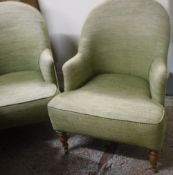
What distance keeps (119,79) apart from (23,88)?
64 centimetres

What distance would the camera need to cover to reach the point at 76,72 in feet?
5.47

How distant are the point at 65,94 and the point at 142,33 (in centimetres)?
62

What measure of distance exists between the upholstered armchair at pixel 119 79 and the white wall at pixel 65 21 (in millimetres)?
351

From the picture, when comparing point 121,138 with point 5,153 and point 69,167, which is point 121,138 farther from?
point 5,153

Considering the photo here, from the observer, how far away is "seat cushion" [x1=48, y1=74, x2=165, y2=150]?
52.4 inches

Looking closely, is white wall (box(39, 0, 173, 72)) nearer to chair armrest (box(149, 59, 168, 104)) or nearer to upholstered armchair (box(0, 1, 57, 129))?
upholstered armchair (box(0, 1, 57, 129))

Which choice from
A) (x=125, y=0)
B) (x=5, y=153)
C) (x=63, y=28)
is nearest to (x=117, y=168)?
(x=5, y=153)

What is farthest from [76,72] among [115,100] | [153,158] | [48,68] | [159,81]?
[153,158]

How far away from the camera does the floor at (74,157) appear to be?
157 cm

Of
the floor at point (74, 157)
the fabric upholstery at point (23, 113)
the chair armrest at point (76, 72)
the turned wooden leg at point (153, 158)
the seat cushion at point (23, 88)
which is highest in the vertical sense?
the chair armrest at point (76, 72)

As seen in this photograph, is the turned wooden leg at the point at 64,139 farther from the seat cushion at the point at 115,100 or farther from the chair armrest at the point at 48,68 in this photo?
the chair armrest at the point at 48,68

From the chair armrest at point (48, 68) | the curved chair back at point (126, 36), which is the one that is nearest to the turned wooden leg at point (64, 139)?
the chair armrest at point (48, 68)

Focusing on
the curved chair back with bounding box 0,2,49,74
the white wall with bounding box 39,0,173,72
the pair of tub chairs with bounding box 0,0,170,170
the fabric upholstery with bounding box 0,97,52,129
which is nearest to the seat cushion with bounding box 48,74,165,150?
the pair of tub chairs with bounding box 0,0,170,170

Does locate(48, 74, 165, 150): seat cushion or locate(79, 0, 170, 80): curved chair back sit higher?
locate(79, 0, 170, 80): curved chair back
